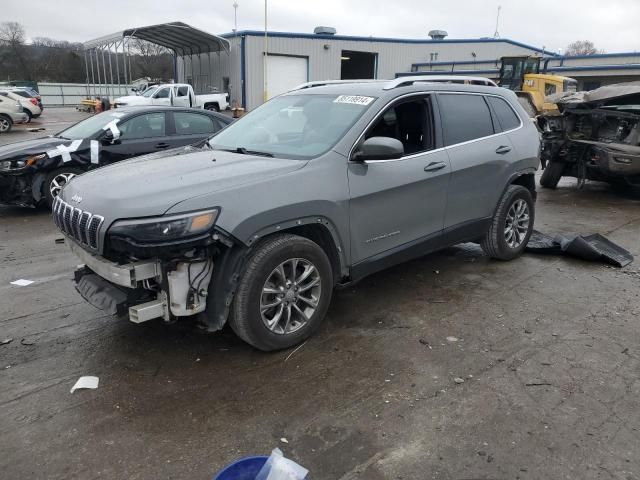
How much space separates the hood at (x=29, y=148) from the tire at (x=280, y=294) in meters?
5.77

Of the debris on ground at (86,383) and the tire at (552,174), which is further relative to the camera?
the tire at (552,174)

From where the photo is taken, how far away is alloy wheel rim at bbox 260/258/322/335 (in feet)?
11.7

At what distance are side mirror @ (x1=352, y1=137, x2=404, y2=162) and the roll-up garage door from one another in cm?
3030

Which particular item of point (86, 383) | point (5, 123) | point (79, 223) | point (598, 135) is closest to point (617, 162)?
point (598, 135)

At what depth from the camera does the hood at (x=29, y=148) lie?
748 centimetres

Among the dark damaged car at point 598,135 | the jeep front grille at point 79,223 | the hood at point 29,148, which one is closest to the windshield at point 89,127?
the hood at point 29,148

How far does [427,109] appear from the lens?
15.2 feet

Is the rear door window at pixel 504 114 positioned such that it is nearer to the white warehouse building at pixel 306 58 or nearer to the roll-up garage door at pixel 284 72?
the white warehouse building at pixel 306 58

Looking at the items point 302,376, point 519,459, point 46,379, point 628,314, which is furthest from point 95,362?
point 628,314

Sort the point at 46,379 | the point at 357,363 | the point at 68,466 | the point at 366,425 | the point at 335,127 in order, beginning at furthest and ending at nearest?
the point at 335,127, the point at 357,363, the point at 46,379, the point at 366,425, the point at 68,466

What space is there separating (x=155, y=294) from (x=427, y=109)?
282 centimetres

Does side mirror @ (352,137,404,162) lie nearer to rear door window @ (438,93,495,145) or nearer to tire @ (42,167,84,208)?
rear door window @ (438,93,495,145)

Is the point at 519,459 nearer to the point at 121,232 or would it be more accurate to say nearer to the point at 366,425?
the point at 366,425

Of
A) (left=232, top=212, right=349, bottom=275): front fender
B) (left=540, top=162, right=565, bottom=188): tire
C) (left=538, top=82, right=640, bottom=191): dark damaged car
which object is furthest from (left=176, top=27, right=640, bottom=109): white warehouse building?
(left=232, top=212, right=349, bottom=275): front fender
